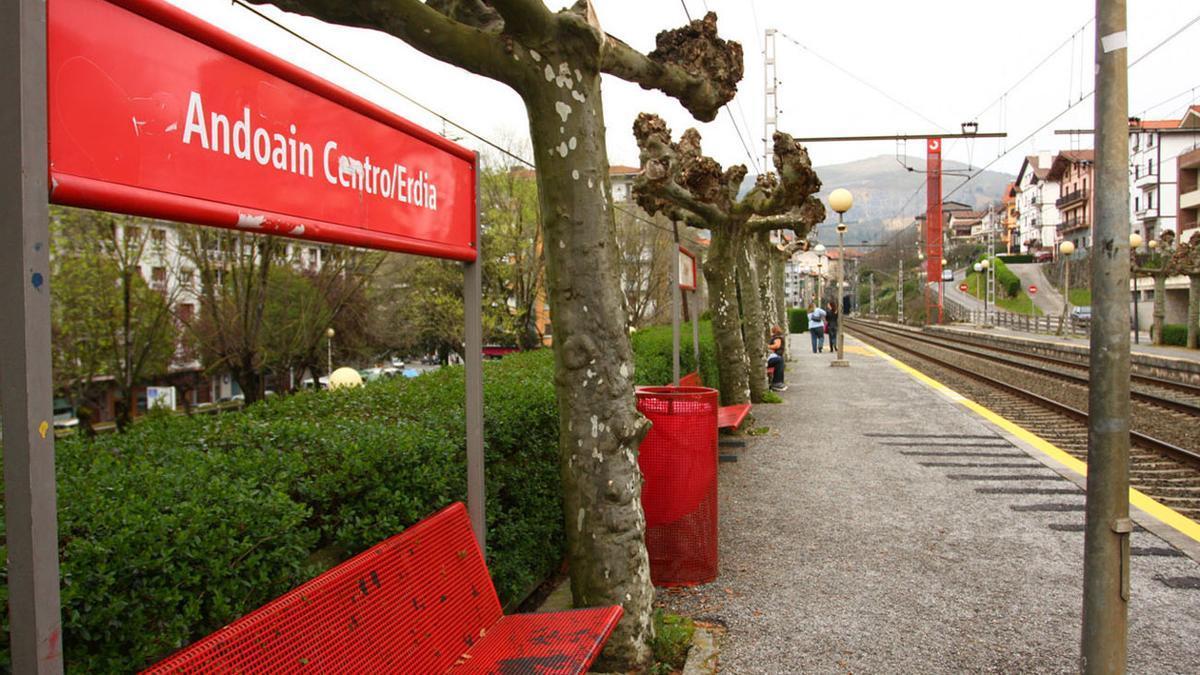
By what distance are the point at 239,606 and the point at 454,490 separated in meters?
1.50

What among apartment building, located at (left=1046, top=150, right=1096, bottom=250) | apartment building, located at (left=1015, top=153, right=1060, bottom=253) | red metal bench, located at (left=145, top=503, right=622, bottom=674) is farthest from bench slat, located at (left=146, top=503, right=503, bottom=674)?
apartment building, located at (left=1015, top=153, right=1060, bottom=253)

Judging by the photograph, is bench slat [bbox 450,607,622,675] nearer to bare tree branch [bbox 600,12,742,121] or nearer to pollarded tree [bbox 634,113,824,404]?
bare tree branch [bbox 600,12,742,121]

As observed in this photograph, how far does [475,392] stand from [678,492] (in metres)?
2.10

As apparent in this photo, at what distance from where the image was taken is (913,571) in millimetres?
5684

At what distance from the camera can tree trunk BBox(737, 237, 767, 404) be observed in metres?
14.2

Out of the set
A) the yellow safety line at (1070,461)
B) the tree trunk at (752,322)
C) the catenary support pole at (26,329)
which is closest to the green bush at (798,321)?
the yellow safety line at (1070,461)

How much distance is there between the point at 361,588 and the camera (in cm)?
280

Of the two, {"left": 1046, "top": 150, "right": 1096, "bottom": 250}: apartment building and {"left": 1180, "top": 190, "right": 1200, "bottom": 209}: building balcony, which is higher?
{"left": 1046, "top": 150, "right": 1096, "bottom": 250}: apartment building

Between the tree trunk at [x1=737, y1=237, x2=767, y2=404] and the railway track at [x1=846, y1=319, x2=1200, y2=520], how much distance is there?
4.23m

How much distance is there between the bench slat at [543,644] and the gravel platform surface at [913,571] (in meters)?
0.93

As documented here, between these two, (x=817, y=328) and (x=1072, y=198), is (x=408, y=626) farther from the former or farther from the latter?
(x=1072, y=198)

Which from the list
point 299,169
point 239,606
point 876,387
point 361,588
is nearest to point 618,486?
point 361,588

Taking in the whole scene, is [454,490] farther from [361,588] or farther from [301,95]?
[301,95]

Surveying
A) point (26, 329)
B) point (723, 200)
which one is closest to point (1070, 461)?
point (723, 200)
